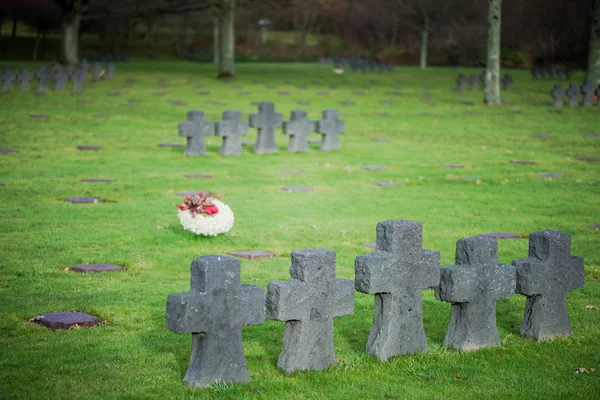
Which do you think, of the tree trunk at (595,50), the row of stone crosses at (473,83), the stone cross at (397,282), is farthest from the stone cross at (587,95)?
the stone cross at (397,282)

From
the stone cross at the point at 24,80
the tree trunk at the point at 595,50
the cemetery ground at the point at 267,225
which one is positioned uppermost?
the tree trunk at the point at 595,50

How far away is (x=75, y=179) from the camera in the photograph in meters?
17.9

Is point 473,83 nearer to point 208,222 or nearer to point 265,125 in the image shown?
point 265,125

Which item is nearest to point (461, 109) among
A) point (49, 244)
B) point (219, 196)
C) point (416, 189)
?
point (416, 189)

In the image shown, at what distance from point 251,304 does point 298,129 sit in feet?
56.9

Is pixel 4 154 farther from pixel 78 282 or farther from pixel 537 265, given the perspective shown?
pixel 537 265

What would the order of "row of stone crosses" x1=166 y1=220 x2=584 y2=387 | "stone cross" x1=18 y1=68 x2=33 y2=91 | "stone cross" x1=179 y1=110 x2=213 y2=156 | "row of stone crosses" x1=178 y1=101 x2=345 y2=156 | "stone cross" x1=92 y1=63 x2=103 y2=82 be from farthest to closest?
"stone cross" x1=92 y1=63 x2=103 y2=82 → "stone cross" x1=18 y1=68 x2=33 y2=91 → "row of stone crosses" x1=178 y1=101 x2=345 y2=156 → "stone cross" x1=179 y1=110 x2=213 y2=156 → "row of stone crosses" x1=166 y1=220 x2=584 y2=387

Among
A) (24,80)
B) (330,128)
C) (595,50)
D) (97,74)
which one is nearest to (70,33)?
(97,74)

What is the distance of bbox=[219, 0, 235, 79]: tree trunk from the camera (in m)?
48.4

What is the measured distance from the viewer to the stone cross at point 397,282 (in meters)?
6.89

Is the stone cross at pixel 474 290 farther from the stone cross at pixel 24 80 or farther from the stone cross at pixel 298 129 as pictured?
the stone cross at pixel 24 80

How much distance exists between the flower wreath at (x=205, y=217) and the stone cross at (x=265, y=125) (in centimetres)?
1079

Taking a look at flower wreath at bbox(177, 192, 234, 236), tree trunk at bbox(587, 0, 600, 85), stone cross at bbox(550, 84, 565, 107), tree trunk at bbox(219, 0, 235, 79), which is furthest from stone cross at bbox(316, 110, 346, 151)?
tree trunk at bbox(219, 0, 235, 79)

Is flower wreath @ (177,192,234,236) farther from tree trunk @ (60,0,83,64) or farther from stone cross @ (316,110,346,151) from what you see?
tree trunk @ (60,0,83,64)
